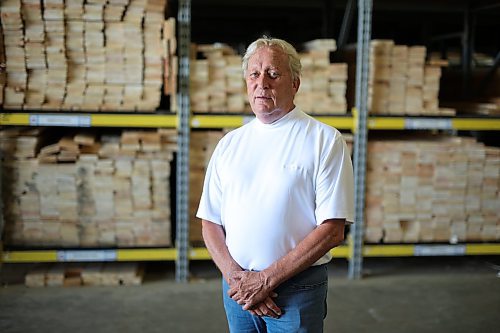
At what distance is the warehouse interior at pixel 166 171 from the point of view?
4.64 m

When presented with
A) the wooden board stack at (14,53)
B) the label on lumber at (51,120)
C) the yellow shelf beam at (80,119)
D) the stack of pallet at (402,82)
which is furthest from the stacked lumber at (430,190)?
the wooden board stack at (14,53)

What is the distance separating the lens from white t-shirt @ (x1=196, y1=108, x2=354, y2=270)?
7.43 feet

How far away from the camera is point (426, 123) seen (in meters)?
5.06

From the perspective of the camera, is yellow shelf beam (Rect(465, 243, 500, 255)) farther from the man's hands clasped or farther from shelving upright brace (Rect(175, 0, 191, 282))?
the man's hands clasped

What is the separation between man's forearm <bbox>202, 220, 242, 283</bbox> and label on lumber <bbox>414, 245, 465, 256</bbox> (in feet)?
10.4

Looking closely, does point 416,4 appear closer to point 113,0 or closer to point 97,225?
point 113,0

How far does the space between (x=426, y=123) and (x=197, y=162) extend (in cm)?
206

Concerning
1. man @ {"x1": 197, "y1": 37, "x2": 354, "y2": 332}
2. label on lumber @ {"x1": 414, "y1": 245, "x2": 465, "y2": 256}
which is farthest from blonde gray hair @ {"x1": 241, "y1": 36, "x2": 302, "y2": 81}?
label on lumber @ {"x1": 414, "y1": 245, "x2": 465, "y2": 256}

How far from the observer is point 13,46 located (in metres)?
4.66

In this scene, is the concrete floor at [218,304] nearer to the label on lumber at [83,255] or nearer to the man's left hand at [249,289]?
the label on lumber at [83,255]

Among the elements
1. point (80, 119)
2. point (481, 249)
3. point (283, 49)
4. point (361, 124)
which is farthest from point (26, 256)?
point (481, 249)

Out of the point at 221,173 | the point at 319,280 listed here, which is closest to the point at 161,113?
the point at 221,173

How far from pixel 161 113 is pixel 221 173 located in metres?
2.45

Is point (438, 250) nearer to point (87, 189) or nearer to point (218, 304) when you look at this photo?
point (218, 304)
